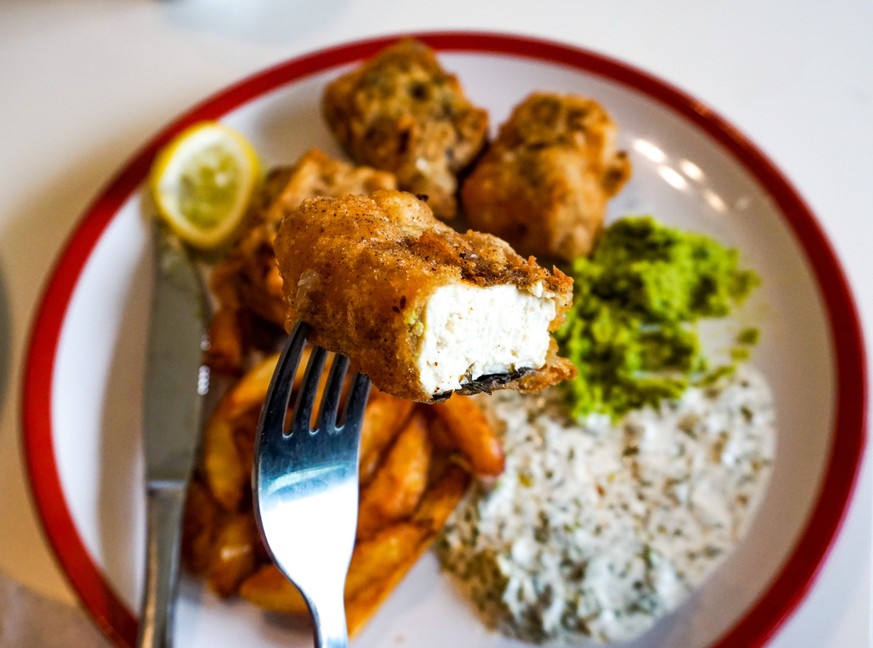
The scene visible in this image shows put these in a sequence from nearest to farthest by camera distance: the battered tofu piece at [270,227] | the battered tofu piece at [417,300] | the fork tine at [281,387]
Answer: the battered tofu piece at [417,300]
the fork tine at [281,387]
the battered tofu piece at [270,227]

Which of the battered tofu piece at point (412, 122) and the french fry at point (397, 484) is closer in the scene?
the french fry at point (397, 484)

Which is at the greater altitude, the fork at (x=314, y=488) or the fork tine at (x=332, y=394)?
the fork tine at (x=332, y=394)

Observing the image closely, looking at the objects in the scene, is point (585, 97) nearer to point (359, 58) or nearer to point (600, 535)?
point (359, 58)

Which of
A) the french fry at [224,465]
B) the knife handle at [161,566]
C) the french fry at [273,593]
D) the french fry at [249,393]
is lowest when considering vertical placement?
the knife handle at [161,566]

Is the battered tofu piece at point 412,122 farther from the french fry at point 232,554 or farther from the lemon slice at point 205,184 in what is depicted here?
the french fry at point 232,554

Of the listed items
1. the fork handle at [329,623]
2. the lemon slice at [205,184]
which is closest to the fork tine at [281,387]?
the fork handle at [329,623]

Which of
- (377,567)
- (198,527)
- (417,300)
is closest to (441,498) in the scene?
(377,567)

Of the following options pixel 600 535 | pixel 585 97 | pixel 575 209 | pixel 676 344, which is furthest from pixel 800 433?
pixel 585 97

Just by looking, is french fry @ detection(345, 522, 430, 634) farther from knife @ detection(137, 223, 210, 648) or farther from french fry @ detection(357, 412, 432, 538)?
knife @ detection(137, 223, 210, 648)
